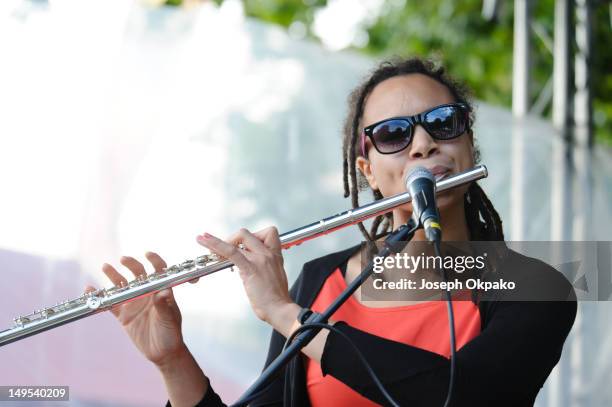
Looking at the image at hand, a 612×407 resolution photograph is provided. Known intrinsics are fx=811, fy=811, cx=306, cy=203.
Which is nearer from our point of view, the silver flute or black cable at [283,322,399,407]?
black cable at [283,322,399,407]

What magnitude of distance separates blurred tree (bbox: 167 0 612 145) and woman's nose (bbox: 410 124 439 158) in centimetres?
535

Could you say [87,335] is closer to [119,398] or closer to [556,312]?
[119,398]

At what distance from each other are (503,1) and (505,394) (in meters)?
4.37

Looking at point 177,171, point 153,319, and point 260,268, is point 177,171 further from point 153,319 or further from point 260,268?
point 260,268

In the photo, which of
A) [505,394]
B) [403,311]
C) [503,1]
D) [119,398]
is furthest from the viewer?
[503,1]

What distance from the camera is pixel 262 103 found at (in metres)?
4.29

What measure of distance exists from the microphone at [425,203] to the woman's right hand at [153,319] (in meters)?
0.64

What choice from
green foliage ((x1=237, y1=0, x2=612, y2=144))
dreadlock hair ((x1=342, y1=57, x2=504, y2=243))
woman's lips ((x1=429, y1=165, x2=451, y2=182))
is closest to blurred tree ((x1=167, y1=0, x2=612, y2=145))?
green foliage ((x1=237, y1=0, x2=612, y2=144))

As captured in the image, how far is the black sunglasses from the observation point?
1850 millimetres

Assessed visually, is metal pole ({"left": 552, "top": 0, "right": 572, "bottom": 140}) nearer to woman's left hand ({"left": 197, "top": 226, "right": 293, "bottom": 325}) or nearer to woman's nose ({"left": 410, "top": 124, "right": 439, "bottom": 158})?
woman's nose ({"left": 410, "top": 124, "right": 439, "bottom": 158})

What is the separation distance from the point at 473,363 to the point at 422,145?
1.69ft

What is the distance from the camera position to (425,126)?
185cm

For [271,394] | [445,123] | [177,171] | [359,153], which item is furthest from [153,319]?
[177,171]

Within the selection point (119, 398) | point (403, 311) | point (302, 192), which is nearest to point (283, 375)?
point (403, 311)
